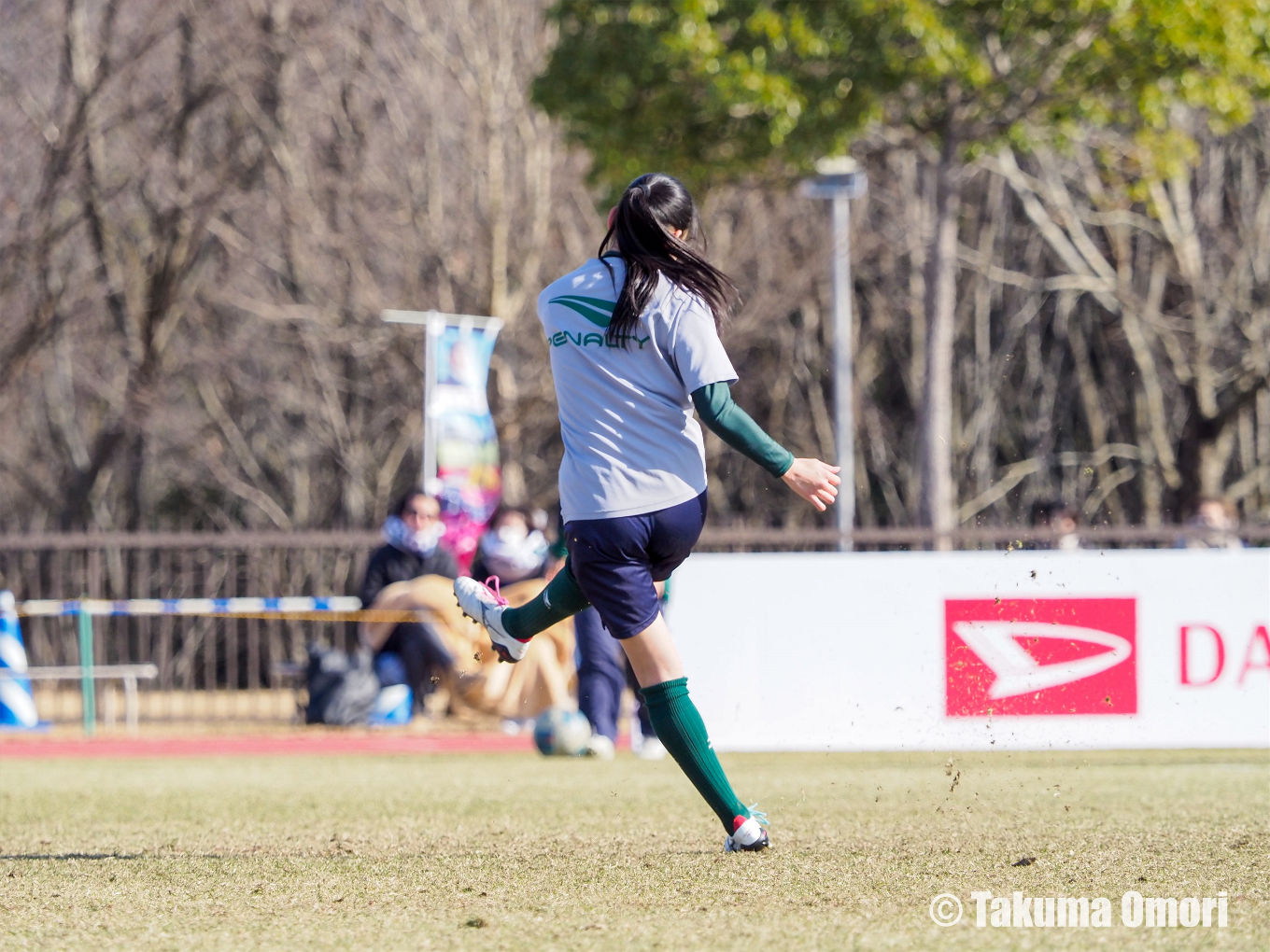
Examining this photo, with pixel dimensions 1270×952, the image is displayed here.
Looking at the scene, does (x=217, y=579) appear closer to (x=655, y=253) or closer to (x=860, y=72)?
(x=860, y=72)

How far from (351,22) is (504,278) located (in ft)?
14.8

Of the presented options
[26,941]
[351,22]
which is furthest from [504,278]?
[26,941]

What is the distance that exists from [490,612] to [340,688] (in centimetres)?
875

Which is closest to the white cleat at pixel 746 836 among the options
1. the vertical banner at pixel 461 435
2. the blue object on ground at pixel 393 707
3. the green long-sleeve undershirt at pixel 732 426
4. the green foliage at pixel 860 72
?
the green long-sleeve undershirt at pixel 732 426

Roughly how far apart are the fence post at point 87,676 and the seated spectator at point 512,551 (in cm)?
406

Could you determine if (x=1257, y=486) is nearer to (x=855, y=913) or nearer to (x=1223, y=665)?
(x=1223, y=665)

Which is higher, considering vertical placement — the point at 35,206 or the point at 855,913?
the point at 35,206

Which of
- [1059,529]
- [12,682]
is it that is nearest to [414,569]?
[12,682]

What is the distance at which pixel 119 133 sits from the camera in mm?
23484

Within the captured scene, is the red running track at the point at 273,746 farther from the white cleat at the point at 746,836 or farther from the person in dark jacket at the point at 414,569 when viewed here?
the white cleat at the point at 746,836

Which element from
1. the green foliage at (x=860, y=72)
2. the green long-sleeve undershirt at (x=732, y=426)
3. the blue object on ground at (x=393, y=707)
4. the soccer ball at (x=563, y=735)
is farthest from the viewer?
the green foliage at (x=860, y=72)

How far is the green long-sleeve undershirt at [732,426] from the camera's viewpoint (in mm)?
4777

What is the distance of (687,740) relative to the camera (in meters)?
5.06

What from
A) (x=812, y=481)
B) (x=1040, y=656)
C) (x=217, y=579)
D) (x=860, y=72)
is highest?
(x=860, y=72)
